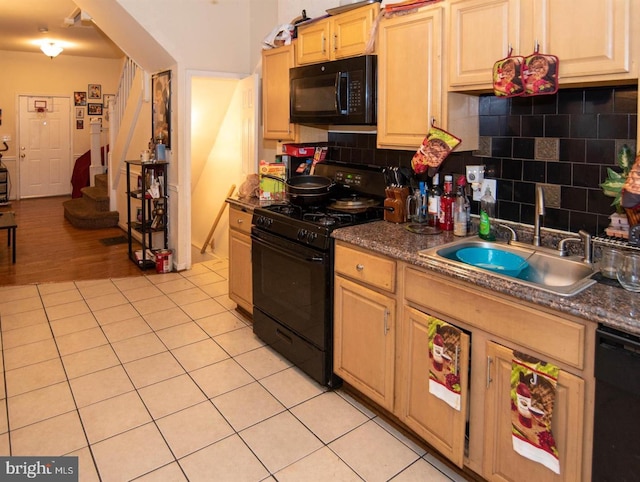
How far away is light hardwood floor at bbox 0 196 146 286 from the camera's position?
4.78m

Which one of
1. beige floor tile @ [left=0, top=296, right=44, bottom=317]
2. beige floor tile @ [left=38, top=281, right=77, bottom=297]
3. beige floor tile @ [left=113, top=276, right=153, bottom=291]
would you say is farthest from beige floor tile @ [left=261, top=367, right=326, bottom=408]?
beige floor tile @ [left=38, top=281, right=77, bottom=297]

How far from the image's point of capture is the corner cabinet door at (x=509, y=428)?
1.52 meters

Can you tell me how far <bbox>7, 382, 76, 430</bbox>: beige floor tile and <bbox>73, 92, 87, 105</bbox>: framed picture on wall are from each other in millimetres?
8837

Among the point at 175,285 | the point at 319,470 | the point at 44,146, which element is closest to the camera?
the point at 319,470

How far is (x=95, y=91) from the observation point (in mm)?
10062

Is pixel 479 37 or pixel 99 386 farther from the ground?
pixel 479 37

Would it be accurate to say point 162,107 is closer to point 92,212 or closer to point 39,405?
point 92,212

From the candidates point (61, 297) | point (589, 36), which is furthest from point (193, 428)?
point (61, 297)

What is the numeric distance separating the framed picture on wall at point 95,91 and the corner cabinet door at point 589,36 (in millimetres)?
10141

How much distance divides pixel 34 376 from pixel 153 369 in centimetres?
67

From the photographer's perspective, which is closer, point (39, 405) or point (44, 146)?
point (39, 405)

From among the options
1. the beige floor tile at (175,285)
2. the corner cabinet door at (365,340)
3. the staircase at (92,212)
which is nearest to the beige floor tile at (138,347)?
the beige floor tile at (175,285)

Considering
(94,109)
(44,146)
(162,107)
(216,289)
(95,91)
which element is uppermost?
(95,91)

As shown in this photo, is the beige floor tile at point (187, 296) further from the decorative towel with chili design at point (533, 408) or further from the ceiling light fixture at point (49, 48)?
the ceiling light fixture at point (49, 48)
